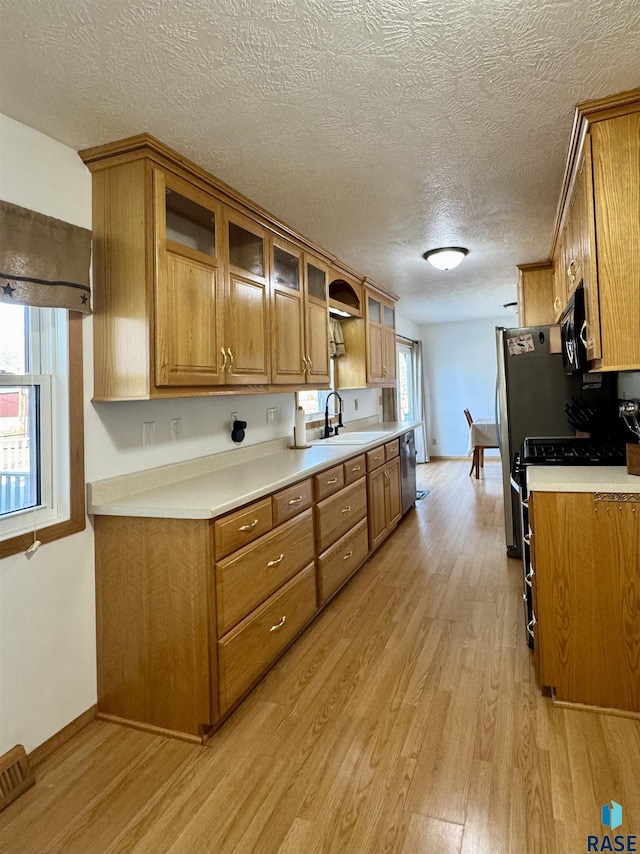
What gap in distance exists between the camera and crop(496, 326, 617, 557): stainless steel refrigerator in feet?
10.8

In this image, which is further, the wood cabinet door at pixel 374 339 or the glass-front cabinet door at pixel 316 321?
the wood cabinet door at pixel 374 339

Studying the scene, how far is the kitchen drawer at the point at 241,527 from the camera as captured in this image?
184 centimetres

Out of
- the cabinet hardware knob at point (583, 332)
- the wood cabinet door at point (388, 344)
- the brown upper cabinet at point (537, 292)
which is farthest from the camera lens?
the wood cabinet door at point (388, 344)

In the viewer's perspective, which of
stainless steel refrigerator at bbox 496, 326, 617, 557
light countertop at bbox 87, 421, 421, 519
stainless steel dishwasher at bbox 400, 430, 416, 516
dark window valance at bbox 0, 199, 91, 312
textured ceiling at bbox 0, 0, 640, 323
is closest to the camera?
textured ceiling at bbox 0, 0, 640, 323

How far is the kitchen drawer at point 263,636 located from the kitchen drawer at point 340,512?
0.24m

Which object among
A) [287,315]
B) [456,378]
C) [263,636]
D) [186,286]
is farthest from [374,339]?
[456,378]

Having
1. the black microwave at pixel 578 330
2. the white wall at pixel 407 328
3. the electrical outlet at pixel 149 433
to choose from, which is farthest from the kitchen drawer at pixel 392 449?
the white wall at pixel 407 328

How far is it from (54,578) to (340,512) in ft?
5.40

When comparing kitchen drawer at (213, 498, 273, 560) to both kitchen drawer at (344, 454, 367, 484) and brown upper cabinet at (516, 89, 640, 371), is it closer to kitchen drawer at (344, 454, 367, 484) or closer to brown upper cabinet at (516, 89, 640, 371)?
kitchen drawer at (344, 454, 367, 484)

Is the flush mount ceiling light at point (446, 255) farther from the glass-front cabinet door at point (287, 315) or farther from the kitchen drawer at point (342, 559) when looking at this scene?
the kitchen drawer at point (342, 559)

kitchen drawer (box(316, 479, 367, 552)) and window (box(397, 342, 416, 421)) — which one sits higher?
window (box(397, 342, 416, 421))

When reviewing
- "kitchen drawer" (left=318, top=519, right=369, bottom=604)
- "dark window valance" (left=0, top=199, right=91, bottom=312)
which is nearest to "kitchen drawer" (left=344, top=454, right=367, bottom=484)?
"kitchen drawer" (left=318, top=519, right=369, bottom=604)


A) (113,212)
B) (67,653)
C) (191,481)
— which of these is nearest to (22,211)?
(113,212)

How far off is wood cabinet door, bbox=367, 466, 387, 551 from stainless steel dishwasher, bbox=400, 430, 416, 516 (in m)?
0.67
